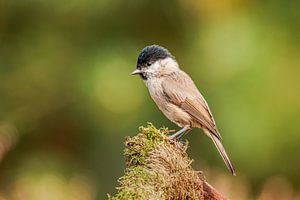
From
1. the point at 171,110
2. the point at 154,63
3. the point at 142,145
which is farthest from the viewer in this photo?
the point at 154,63

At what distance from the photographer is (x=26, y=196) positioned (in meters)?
7.81

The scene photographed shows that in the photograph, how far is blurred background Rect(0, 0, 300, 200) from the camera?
1194 cm

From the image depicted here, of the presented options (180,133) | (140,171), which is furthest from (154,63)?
(140,171)

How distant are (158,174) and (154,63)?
116 inches

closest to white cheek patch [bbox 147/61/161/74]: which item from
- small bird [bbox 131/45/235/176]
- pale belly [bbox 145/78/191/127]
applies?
small bird [bbox 131/45/235/176]

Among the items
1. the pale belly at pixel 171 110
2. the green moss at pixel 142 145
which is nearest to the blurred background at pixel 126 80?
the pale belly at pixel 171 110

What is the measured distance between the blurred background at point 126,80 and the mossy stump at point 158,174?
5.37 m

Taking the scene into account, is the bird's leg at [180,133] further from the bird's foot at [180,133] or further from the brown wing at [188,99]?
the brown wing at [188,99]

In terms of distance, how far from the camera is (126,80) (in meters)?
12.6

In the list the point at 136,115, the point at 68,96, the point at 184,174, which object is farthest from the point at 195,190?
the point at 68,96

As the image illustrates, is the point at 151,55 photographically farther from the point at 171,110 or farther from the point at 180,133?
the point at 180,133

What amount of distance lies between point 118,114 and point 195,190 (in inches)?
278

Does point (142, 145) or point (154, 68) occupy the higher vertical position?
point (154, 68)

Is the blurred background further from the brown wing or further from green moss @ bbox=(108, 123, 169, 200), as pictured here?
green moss @ bbox=(108, 123, 169, 200)
